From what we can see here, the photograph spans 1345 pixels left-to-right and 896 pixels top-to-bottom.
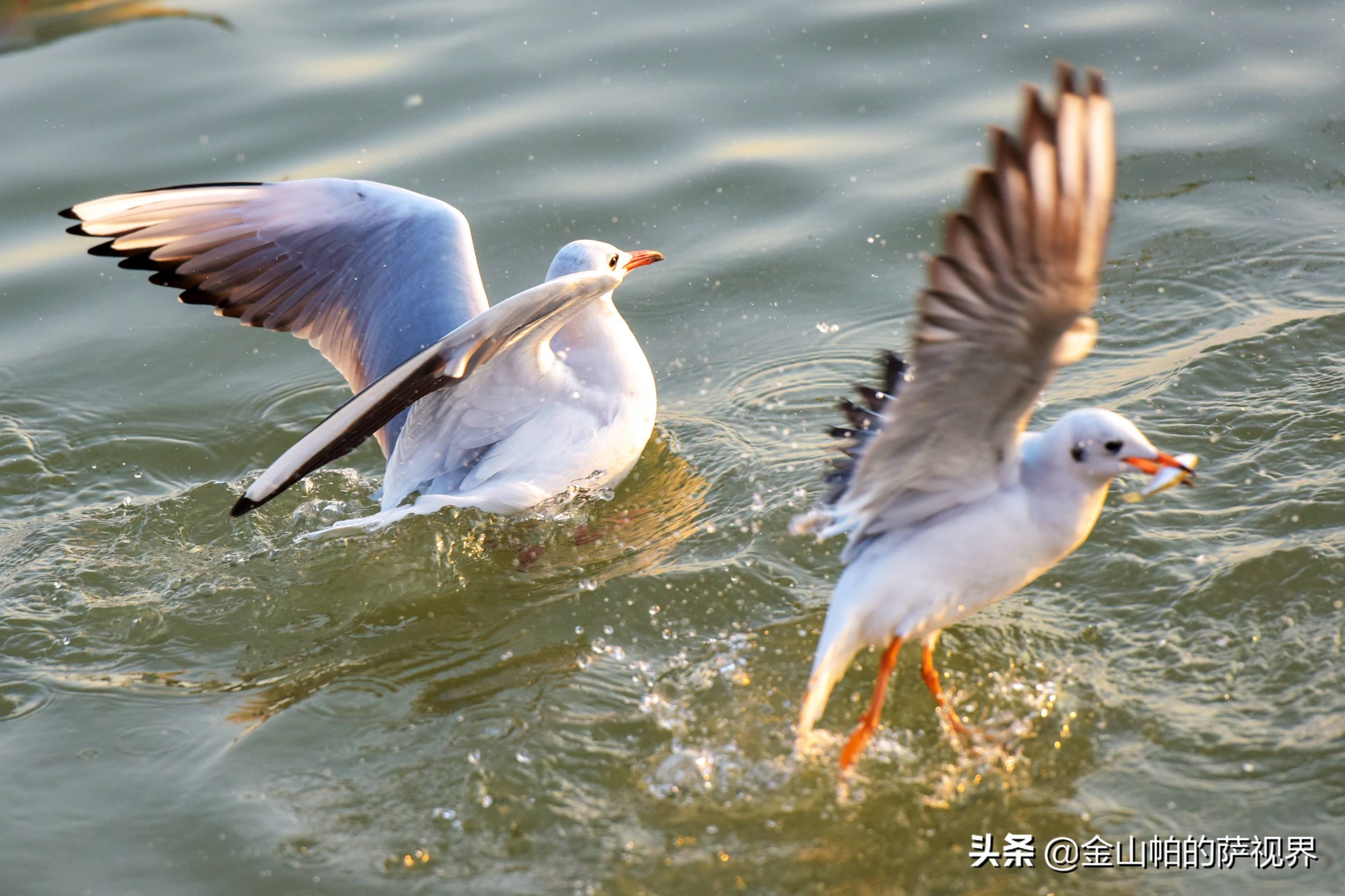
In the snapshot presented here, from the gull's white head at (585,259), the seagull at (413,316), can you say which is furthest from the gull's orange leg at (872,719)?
the gull's white head at (585,259)

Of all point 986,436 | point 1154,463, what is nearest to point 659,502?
point 986,436

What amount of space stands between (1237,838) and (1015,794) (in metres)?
0.57

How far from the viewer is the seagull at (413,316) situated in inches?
209

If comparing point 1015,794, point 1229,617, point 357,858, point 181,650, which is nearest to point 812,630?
point 1015,794

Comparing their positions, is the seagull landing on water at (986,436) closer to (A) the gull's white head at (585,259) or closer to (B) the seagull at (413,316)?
(B) the seagull at (413,316)

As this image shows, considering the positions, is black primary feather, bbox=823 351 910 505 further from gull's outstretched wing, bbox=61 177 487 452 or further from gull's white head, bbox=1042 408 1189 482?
gull's outstretched wing, bbox=61 177 487 452

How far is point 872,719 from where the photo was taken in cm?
397

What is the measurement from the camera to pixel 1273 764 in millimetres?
3785

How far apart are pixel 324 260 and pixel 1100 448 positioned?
3.43 metres

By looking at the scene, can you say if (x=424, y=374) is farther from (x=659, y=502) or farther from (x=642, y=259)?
(x=642, y=259)

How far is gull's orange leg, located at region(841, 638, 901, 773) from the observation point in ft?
12.8

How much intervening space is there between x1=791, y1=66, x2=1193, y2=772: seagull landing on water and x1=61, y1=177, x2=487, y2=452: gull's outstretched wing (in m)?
2.00

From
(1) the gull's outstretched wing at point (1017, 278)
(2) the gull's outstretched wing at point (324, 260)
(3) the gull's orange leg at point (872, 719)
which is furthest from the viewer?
(2) the gull's outstretched wing at point (324, 260)

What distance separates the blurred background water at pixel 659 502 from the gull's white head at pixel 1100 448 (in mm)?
801
